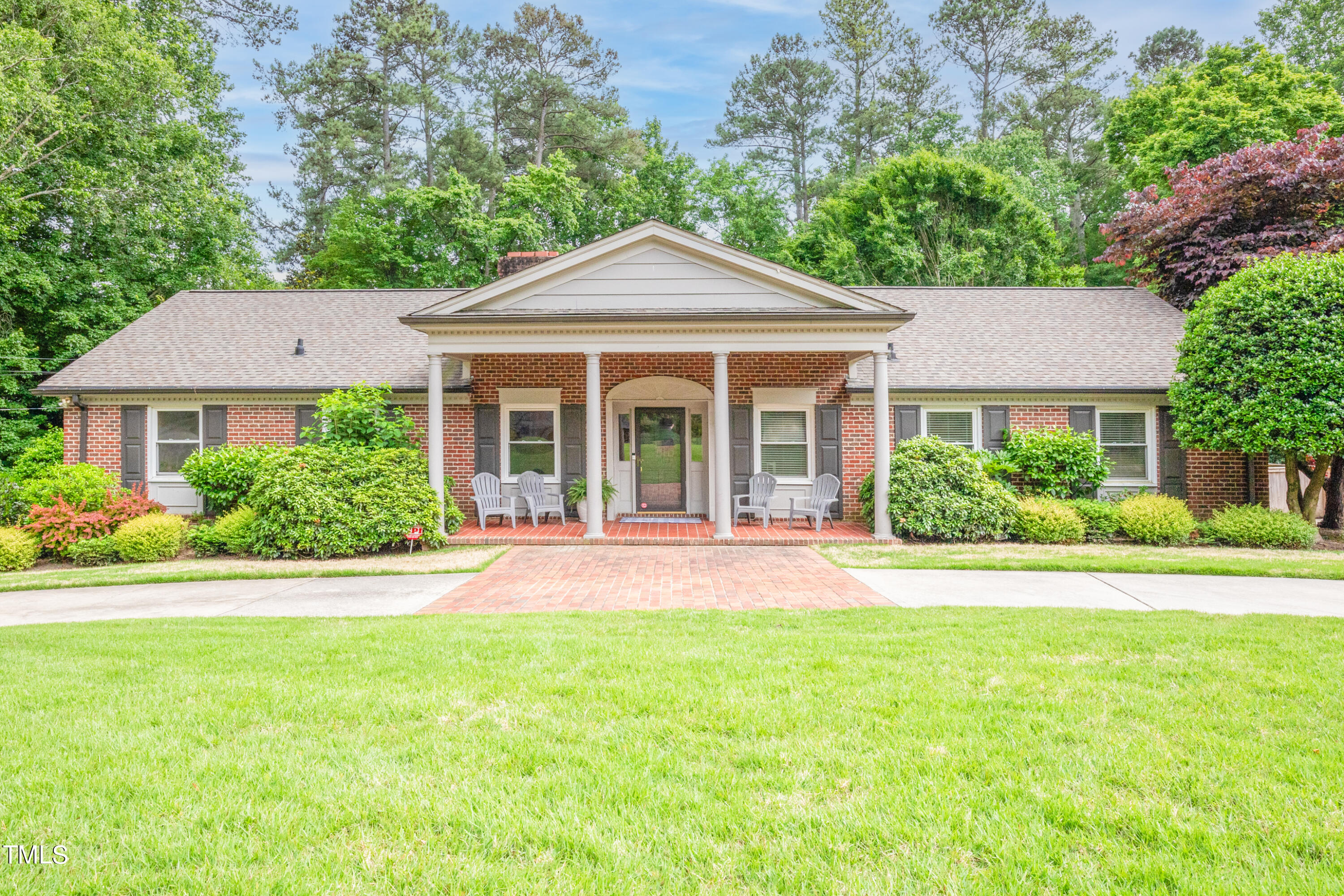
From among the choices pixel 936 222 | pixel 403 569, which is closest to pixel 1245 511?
pixel 403 569

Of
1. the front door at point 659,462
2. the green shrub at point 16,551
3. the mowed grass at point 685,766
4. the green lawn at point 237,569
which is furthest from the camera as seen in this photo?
the front door at point 659,462

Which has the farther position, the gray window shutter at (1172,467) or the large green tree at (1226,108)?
the large green tree at (1226,108)

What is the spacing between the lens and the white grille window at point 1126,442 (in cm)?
1239

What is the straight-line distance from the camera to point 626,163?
26938 millimetres

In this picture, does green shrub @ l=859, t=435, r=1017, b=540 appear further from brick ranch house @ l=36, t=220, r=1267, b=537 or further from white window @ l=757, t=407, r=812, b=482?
white window @ l=757, t=407, r=812, b=482

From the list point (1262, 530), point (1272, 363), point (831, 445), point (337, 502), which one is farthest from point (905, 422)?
point (337, 502)

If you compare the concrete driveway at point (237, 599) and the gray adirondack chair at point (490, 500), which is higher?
the gray adirondack chair at point (490, 500)

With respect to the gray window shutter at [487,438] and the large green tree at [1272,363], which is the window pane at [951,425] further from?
the gray window shutter at [487,438]

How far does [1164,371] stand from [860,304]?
6.37 metres

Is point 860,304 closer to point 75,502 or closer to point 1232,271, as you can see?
point 1232,271

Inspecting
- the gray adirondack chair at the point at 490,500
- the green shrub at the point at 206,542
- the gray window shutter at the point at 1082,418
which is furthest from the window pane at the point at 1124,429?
the green shrub at the point at 206,542

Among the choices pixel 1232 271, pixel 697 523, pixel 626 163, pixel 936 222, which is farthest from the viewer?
pixel 626 163

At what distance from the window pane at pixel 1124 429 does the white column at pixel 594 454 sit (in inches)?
357

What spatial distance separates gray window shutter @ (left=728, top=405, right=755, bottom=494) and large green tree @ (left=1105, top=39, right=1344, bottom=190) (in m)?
14.3
